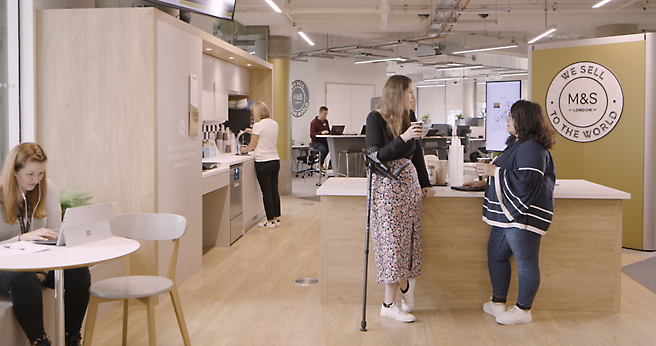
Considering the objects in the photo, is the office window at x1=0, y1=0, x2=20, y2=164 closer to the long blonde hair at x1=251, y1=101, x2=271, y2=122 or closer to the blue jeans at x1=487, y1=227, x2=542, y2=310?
the long blonde hair at x1=251, y1=101, x2=271, y2=122

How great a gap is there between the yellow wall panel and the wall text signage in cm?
923

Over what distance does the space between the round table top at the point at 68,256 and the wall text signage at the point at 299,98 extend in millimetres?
12272

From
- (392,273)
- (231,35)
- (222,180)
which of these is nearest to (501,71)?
(231,35)

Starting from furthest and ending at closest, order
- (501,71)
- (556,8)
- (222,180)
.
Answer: (501,71) < (556,8) < (222,180)

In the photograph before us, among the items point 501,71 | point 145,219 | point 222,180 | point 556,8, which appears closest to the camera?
point 145,219

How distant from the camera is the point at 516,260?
3568mm

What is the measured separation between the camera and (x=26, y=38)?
3.89 meters

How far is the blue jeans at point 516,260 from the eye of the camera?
3490 mm

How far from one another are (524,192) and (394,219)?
820 millimetres

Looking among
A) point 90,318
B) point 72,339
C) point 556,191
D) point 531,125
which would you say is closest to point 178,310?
point 90,318

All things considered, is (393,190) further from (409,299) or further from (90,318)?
(90,318)

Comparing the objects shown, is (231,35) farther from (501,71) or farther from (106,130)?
(501,71)

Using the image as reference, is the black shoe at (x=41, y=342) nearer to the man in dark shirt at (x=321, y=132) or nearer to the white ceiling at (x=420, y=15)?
the white ceiling at (x=420, y=15)

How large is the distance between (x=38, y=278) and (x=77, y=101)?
60.5 inches
